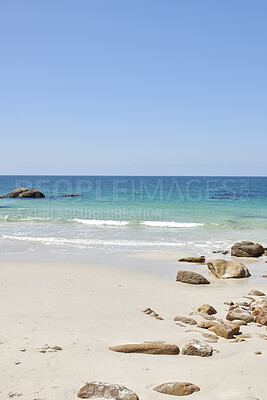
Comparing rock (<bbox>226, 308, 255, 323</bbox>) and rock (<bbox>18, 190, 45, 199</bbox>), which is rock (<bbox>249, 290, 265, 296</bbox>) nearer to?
rock (<bbox>226, 308, 255, 323</bbox>)

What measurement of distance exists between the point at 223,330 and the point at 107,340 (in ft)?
6.32

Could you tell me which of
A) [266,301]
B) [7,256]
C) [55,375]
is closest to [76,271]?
[7,256]

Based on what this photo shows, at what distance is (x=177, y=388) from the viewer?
4.23m

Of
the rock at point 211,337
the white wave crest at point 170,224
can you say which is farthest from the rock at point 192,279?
the white wave crest at point 170,224

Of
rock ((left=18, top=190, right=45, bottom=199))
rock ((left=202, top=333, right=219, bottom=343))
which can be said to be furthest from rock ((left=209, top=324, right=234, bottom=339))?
rock ((left=18, top=190, right=45, bottom=199))

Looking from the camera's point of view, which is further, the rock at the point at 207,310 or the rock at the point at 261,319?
the rock at the point at 207,310

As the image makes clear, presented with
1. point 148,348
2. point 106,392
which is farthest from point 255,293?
point 106,392

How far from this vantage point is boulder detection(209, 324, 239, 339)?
6176mm

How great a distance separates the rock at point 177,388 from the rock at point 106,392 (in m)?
0.36

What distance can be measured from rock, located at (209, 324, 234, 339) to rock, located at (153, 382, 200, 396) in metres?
2.04

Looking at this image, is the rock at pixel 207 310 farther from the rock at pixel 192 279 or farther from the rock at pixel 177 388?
the rock at pixel 177 388

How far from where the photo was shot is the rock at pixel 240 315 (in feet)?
23.5

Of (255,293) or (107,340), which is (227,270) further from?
(107,340)

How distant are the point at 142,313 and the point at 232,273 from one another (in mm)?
4983
